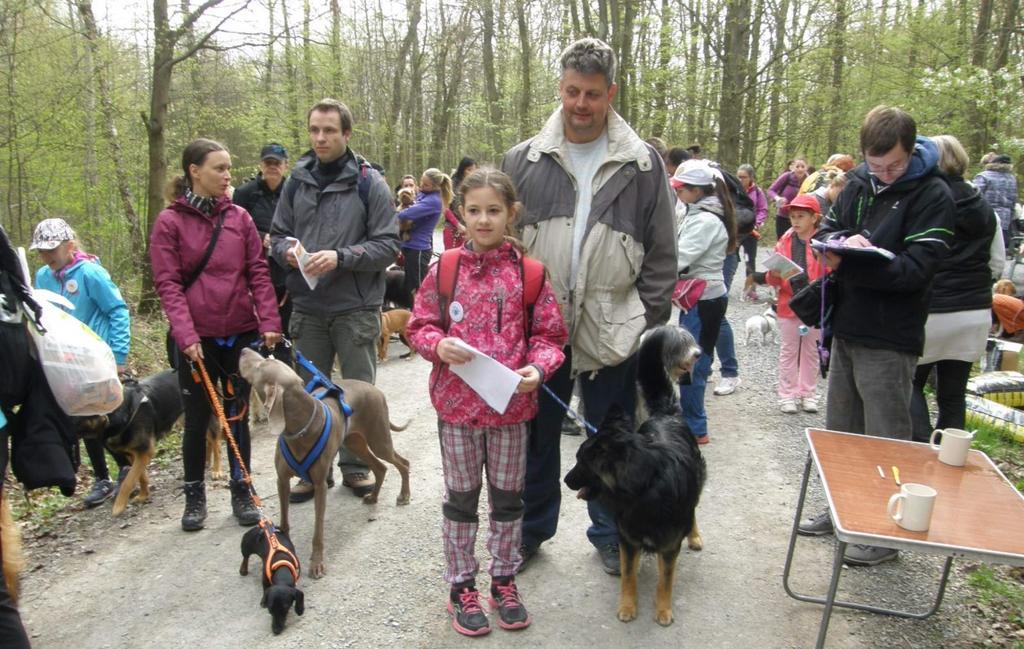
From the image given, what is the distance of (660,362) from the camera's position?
10.7 ft

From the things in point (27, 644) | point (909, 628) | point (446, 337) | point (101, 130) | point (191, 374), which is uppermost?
point (101, 130)

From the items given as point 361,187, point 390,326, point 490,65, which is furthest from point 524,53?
point 361,187

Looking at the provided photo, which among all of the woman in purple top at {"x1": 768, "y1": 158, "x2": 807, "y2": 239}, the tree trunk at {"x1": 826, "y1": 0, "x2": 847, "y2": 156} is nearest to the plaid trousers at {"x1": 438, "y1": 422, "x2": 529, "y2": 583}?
the woman in purple top at {"x1": 768, "y1": 158, "x2": 807, "y2": 239}

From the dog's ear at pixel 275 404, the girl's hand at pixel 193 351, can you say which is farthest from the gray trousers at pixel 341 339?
the dog's ear at pixel 275 404

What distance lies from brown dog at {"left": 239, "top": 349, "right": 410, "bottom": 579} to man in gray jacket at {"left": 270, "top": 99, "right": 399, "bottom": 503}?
0.33m

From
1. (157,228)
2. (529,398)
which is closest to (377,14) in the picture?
Result: (157,228)

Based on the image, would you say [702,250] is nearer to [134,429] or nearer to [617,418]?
[617,418]

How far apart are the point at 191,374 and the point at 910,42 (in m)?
16.5

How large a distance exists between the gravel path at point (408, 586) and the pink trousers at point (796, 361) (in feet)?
5.60

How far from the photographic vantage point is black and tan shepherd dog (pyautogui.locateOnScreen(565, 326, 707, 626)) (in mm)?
2832

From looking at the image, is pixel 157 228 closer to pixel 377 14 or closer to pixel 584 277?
pixel 584 277

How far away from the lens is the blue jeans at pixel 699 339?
5078 millimetres

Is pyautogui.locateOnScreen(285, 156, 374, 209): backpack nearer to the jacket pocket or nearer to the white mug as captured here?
the jacket pocket

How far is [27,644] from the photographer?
82.3 inches
